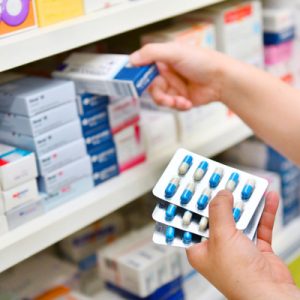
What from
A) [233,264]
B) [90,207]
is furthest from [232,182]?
[90,207]

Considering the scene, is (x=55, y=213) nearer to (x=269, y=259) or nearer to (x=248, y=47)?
(x=269, y=259)

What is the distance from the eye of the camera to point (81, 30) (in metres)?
0.86

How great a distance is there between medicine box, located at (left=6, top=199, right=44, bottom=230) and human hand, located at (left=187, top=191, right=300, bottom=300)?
258mm

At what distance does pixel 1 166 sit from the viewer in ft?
2.70

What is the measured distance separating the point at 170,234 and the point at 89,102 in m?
0.29

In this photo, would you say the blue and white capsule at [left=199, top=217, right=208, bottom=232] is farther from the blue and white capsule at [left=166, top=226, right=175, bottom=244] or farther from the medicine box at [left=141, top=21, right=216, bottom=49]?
the medicine box at [left=141, top=21, right=216, bottom=49]

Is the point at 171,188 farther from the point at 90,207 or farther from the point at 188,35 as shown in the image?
the point at 188,35

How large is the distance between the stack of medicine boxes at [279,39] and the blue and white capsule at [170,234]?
24.9 inches

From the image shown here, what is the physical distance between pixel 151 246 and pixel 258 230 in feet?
1.22

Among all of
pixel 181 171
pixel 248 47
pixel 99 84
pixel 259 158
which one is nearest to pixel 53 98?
pixel 99 84

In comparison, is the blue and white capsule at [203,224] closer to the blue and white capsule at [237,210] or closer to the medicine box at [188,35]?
the blue and white capsule at [237,210]

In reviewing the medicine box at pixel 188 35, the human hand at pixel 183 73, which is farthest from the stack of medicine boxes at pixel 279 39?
the human hand at pixel 183 73

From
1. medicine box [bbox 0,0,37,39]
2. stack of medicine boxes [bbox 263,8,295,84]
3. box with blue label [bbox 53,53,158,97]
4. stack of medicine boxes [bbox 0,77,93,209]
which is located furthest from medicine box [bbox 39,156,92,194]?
stack of medicine boxes [bbox 263,8,295,84]

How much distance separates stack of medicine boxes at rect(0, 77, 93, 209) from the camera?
0.87 metres
